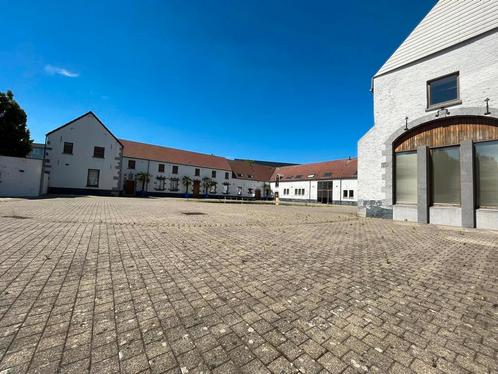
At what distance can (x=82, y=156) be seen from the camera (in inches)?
1130

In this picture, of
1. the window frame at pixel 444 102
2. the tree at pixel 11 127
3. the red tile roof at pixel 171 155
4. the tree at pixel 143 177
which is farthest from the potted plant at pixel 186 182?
the window frame at pixel 444 102

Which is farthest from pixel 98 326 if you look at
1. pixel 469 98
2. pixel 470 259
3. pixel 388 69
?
pixel 388 69

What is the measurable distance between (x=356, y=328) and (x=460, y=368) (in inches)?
31.8

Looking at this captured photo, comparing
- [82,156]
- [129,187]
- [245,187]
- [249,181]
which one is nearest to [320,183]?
[249,181]

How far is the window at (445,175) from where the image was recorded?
10.4 m

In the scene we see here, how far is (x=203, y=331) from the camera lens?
2.29 m

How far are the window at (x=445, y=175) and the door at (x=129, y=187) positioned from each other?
36.8 meters

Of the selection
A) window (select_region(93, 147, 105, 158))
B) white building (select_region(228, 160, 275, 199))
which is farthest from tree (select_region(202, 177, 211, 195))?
window (select_region(93, 147, 105, 158))

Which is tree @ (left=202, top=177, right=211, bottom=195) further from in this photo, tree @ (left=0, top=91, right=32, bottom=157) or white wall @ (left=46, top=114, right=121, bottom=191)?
tree @ (left=0, top=91, right=32, bottom=157)

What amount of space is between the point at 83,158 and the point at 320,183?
122 ft

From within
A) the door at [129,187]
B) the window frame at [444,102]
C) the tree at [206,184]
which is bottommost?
the door at [129,187]

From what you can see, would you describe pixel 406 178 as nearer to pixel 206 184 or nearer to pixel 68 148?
pixel 68 148

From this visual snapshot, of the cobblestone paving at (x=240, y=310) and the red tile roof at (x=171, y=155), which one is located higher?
the red tile roof at (x=171, y=155)

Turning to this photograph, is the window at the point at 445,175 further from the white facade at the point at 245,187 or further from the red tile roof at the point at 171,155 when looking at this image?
the white facade at the point at 245,187
